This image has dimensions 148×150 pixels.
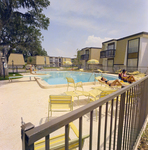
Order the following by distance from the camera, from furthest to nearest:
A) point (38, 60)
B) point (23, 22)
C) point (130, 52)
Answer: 1. point (38, 60)
2. point (130, 52)
3. point (23, 22)

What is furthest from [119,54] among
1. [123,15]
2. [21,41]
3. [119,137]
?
[119,137]

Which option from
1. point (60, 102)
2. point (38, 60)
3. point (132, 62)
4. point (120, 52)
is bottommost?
point (60, 102)

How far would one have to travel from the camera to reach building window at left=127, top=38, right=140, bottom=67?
17.3 meters

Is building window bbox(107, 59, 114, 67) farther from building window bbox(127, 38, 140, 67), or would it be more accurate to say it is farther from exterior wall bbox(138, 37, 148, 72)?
exterior wall bbox(138, 37, 148, 72)

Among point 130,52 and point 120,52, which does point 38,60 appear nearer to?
point 120,52

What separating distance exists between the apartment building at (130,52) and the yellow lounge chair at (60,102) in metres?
18.3

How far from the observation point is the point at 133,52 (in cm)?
1791

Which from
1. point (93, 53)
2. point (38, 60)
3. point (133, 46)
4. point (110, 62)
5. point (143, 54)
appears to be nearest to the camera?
point (143, 54)

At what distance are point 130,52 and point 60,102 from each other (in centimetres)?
2002

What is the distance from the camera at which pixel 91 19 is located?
39.2 ft

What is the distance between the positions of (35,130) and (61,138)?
886 mm

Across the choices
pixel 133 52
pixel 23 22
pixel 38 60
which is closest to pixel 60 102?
pixel 23 22

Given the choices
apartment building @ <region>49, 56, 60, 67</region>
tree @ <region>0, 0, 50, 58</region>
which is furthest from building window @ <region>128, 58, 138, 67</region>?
apartment building @ <region>49, 56, 60, 67</region>

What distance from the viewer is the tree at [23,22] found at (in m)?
9.39
